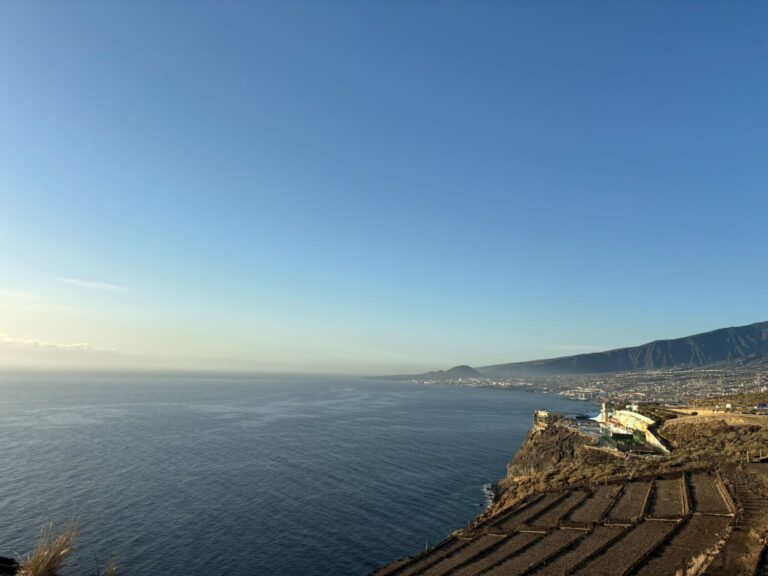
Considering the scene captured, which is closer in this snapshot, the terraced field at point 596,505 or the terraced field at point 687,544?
the terraced field at point 687,544

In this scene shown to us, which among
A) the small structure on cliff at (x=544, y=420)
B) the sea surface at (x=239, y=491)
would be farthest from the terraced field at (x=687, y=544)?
the small structure on cliff at (x=544, y=420)

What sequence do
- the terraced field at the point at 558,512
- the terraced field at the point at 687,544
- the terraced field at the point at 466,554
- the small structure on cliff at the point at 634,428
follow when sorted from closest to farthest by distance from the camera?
the terraced field at the point at 687,544 → the terraced field at the point at 466,554 → the terraced field at the point at 558,512 → the small structure on cliff at the point at 634,428

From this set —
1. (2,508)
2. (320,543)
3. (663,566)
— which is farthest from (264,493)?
(663,566)

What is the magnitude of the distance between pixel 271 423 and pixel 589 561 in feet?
357

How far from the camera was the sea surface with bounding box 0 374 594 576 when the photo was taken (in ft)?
140

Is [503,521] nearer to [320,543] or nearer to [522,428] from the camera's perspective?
[320,543]

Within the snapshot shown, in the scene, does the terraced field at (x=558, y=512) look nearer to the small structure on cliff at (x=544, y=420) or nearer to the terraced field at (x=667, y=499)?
the terraced field at (x=667, y=499)

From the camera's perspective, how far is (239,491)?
60.9m

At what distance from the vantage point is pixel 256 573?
39.3 m

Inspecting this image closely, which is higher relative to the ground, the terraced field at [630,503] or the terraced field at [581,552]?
the terraced field at [630,503]

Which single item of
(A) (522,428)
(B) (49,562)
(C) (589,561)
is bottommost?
(A) (522,428)

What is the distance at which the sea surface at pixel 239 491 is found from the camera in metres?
42.8

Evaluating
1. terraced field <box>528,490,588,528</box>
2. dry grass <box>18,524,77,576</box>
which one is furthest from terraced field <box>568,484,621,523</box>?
dry grass <box>18,524,77,576</box>

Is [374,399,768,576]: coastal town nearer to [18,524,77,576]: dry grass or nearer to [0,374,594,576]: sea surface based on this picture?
[0,374,594,576]: sea surface
